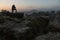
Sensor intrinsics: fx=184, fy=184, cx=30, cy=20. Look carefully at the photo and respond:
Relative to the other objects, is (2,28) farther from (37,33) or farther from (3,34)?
(37,33)

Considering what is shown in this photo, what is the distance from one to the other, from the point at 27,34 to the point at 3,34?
1.66m

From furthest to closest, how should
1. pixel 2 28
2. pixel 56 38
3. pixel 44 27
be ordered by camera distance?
pixel 44 27
pixel 2 28
pixel 56 38

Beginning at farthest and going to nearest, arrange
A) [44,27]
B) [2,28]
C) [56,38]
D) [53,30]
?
1. [44,27]
2. [53,30]
3. [2,28]
4. [56,38]

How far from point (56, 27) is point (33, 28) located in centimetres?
211

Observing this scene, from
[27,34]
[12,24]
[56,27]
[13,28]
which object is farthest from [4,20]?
[56,27]

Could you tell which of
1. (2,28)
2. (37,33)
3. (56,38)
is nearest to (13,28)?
(2,28)

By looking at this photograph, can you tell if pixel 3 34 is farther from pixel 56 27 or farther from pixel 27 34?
pixel 56 27

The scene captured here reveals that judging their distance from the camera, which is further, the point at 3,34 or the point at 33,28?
the point at 33,28

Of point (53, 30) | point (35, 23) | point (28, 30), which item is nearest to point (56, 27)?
point (53, 30)

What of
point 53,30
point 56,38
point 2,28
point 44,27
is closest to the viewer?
point 56,38

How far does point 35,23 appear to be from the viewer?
14820 millimetres

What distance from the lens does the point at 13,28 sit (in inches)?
520

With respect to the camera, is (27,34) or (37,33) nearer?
(27,34)

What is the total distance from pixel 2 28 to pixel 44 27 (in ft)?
12.3
